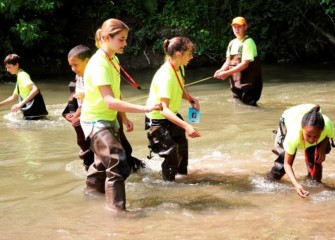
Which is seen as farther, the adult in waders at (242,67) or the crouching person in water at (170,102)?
the adult in waders at (242,67)

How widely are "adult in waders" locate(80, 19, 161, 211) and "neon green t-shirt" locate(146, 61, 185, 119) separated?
0.51 m

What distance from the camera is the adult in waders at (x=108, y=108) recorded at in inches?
172

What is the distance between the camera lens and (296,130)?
468 centimetres

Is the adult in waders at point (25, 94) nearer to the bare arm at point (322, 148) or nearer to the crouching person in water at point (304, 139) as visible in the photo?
the crouching person in water at point (304, 139)

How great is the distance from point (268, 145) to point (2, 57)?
34.2 feet

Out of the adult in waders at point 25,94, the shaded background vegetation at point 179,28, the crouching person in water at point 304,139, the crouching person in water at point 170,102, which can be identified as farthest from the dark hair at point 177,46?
the shaded background vegetation at point 179,28

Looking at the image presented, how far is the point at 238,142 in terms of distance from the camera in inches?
277

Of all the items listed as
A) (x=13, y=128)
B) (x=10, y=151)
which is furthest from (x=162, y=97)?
(x=13, y=128)

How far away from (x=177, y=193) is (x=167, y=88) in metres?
0.97

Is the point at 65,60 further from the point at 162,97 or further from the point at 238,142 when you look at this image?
the point at 162,97

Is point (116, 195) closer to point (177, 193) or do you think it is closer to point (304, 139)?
point (177, 193)

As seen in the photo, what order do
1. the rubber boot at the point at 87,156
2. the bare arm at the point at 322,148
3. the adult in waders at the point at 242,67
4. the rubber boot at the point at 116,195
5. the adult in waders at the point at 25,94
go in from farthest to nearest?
the adult in waders at the point at 242,67, the adult in waders at the point at 25,94, the rubber boot at the point at 87,156, the bare arm at the point at 322,148, the rubber boot at the point at 116,195

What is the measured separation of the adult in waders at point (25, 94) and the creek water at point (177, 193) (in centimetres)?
25

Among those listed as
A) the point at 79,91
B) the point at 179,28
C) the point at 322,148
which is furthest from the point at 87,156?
the point at 179,28
